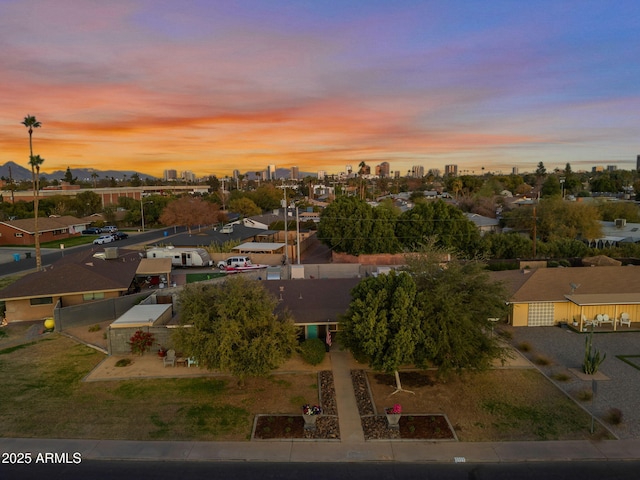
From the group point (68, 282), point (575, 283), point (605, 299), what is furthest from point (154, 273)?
point (605, 299)

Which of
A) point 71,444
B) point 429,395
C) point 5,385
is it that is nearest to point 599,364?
point 429,395

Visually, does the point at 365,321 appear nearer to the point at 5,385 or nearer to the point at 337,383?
the point at 337,383

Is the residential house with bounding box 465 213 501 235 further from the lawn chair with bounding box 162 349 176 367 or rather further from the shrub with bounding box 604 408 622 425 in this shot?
the lawn chair with bounding box 162 349 176 367

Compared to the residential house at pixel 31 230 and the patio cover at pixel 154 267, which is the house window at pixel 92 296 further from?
the residential house at pixel 31 230

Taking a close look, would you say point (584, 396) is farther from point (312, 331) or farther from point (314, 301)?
point (314, 301)

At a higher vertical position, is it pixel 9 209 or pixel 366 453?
pixel 9 209
